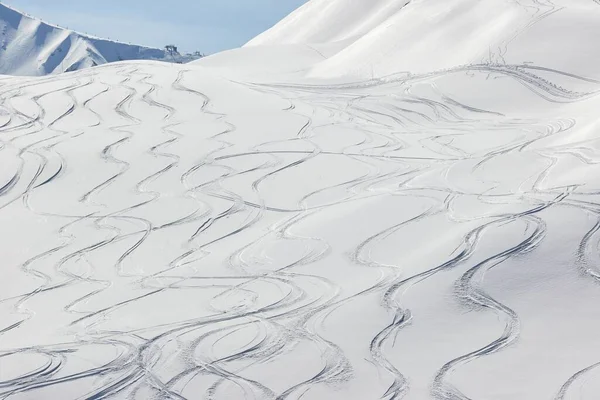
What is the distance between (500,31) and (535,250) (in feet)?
45.4

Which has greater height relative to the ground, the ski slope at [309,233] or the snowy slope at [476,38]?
the snowy slope at [476,38]

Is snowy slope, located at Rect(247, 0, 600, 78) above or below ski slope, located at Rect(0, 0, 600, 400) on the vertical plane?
above

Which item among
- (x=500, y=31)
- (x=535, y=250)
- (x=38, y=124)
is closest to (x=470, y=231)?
(x=535, y=250)

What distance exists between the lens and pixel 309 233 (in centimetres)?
1120

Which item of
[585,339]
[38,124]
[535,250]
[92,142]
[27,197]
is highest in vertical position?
[38,124]

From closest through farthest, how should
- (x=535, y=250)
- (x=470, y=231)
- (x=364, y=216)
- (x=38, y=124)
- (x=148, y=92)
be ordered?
(x=535, y=250) → (x=470, y=231) → (x=364, y=216) → (x=38, y=124) → (x=148, y=92)

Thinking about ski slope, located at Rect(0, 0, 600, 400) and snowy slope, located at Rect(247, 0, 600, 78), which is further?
snowy slope, located at Rect(247, 0, 600, 78)

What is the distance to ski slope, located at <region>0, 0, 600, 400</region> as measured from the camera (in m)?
7.72

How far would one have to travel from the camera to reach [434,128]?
1738cm

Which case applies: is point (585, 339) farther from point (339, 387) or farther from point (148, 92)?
point (148, 92)

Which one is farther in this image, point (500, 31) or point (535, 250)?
point (500, 31)

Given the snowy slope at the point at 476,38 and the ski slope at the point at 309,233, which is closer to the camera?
the ski slope at the point at 309,233

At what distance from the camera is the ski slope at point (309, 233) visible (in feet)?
25.3

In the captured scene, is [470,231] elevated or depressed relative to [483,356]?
elevated
